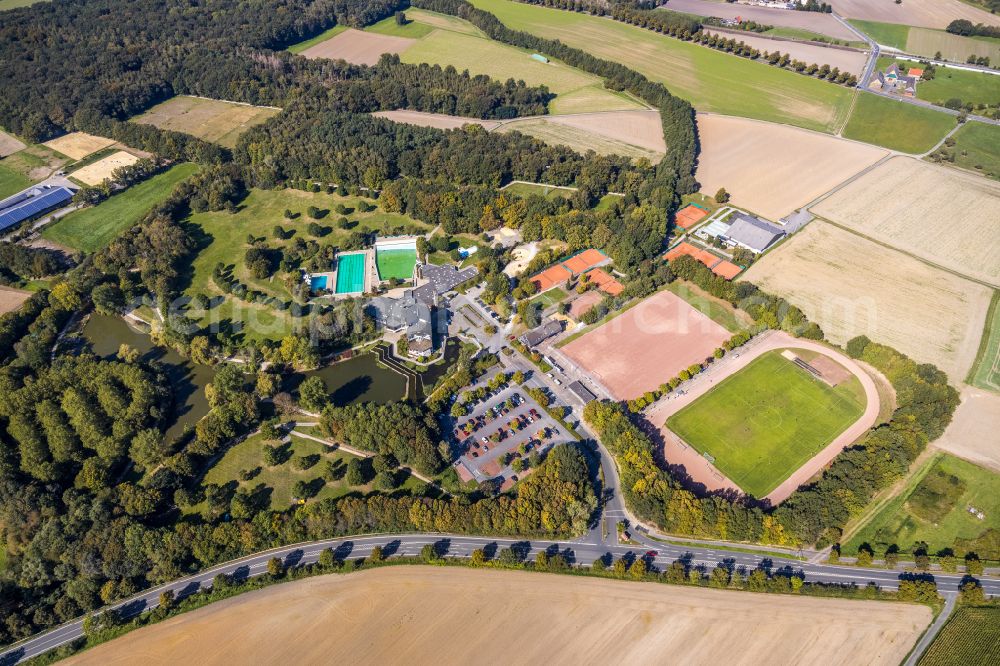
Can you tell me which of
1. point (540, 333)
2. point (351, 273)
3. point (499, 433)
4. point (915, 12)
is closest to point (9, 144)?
point (351, 273)

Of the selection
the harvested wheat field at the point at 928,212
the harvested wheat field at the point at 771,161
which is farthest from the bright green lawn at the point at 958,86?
the harvested wheat field at the point at 928,212

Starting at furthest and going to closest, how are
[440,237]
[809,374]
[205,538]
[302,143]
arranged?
[302,143]
[440,237]
[809,374]
[205,538]

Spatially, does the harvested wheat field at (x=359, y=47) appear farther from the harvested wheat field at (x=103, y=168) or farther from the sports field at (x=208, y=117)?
the harvested wheat field at (x=103, y=168)

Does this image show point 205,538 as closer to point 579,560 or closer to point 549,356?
point 579,560

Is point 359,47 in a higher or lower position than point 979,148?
higher

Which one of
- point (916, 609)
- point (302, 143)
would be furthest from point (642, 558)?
point (302, 143)

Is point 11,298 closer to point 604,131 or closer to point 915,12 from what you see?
point 604,131

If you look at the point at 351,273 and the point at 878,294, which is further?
the point at 351,273
